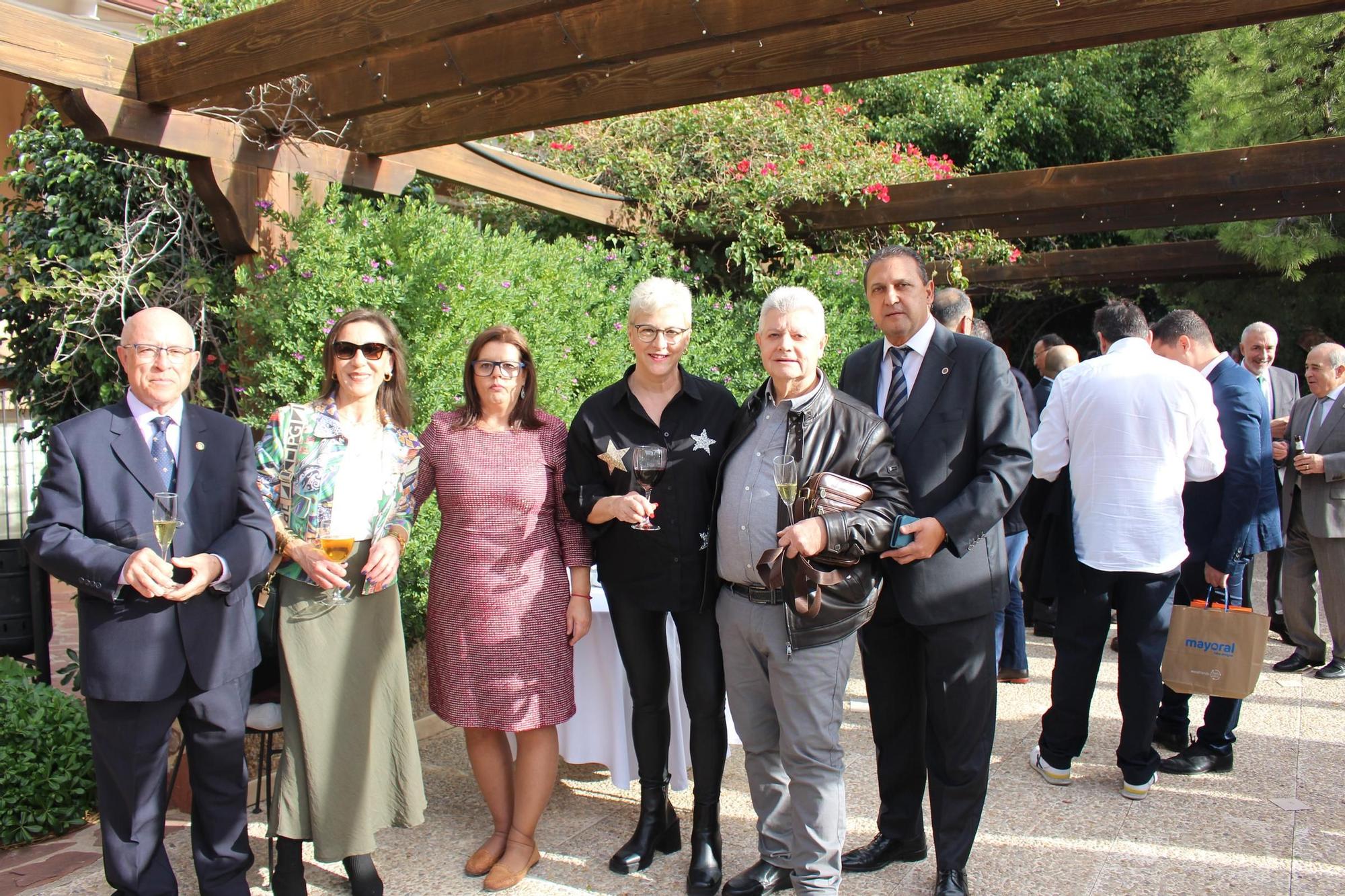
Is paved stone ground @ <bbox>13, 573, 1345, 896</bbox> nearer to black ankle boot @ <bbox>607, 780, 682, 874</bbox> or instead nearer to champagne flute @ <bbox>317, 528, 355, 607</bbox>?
black ankle boot @ <bbox>607, 780, 682, 874</bbox>

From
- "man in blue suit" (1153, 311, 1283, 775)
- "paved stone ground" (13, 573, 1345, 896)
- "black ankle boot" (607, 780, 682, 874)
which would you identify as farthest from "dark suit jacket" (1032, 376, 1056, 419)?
"black ankle boot" (607, 780, 682, 874)

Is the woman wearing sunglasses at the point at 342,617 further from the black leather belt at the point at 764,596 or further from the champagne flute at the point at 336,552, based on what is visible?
the black leather belt at the point at 764,596

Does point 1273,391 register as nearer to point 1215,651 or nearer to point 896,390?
point 1215,651

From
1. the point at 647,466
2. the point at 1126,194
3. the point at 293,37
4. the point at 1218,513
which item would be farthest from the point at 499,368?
the point at 1126,194

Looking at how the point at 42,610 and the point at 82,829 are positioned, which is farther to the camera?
the point at 42,610

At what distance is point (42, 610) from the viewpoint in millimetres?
4488

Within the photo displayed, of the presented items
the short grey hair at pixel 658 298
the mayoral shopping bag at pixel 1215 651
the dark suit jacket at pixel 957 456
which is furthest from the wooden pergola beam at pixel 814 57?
the mayoral shopping bag at pixel 1215 651

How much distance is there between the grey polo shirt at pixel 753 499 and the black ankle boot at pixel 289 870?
155cm

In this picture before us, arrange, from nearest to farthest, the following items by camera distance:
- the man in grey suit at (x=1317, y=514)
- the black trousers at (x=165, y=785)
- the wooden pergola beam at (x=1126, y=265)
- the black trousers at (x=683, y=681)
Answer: the black trousers at (x=165, y=785)
the black trousers at (x=683, y=681)
the man in grey suit at (x=1317, y=514)
the wooden pergola beam at (x=1126, y=265)

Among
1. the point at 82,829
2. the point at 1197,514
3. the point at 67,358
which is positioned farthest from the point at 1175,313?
the point at 67,358

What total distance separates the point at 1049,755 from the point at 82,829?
386 cm

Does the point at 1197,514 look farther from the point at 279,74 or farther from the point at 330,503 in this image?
the point at 279,74

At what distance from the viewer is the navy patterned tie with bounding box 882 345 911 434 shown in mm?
3113

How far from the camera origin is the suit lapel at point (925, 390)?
3.04m
